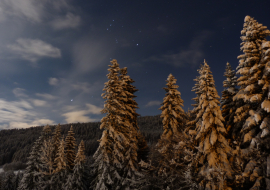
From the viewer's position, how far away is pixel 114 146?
59.9ft

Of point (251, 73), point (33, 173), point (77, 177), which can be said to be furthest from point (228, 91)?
point (33, 173)

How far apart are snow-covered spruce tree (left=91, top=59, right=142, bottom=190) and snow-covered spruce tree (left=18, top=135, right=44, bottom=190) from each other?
60.8 feet

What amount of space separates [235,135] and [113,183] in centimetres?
1374

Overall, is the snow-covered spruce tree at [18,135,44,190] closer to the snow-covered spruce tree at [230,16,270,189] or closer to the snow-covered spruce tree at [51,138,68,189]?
the snow-covered spruce tree at [51,138,68,189]

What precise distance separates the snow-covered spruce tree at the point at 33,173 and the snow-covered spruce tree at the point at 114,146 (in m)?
18.5

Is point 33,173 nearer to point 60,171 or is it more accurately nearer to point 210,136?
point 60,171

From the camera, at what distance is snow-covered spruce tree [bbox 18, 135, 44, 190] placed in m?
29.4

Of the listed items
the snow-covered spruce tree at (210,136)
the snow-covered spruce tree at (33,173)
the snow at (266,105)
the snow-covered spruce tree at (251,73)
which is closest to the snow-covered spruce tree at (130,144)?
the snow-covered spruce tree at (210,136)

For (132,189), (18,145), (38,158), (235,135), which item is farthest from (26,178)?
(18,145)

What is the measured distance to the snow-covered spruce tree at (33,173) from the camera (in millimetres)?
29422

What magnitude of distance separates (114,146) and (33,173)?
22637 mm

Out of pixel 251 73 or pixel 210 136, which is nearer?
pixel 251 73

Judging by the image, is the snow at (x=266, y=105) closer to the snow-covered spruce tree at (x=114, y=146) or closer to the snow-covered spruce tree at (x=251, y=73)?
the snow-covered spruce tree at (x=251, y=73)

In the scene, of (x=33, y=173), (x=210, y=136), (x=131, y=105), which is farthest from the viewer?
(x=33, y=173)
